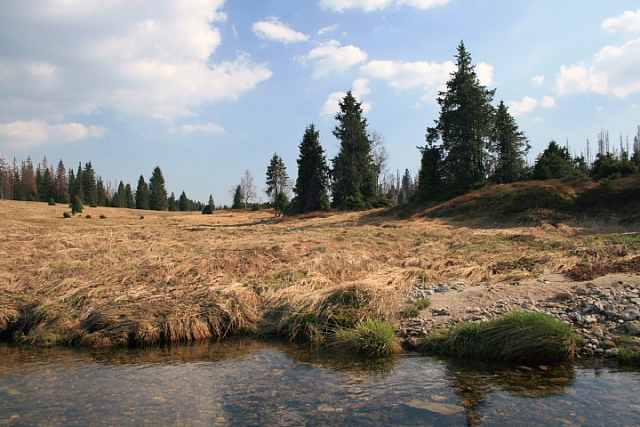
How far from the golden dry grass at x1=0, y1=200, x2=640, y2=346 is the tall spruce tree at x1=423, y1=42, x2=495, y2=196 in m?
16.3

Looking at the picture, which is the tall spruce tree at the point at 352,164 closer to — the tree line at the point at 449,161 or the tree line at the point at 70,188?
the tree line at the point at 449,161

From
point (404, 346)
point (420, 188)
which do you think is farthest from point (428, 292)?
point (420, 188)

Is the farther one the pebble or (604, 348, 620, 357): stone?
the pebble

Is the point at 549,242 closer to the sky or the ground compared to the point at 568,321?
closer to the sky

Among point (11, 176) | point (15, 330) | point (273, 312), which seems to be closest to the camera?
point (15, 330)

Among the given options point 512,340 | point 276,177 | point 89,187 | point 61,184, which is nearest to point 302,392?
point 512,340

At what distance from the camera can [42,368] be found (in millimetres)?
6203

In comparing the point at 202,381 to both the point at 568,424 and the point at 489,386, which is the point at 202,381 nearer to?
the point at 489,386

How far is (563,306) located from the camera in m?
7.20

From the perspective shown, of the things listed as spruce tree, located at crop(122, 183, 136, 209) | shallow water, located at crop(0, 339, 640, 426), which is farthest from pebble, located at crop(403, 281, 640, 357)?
spruce tree, located at crop(122, 183, 136, 209)

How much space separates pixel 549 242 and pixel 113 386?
13.8 meters

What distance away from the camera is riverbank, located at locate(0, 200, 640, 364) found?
7.71 metres

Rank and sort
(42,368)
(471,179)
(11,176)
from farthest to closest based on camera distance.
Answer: (11,176) < (471,179) < (42,368)

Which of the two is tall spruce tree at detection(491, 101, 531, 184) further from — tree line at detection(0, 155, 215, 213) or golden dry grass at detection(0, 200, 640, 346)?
tree line at detection(0, 155, 215, 213)
